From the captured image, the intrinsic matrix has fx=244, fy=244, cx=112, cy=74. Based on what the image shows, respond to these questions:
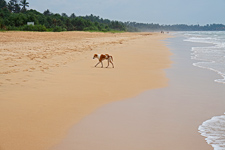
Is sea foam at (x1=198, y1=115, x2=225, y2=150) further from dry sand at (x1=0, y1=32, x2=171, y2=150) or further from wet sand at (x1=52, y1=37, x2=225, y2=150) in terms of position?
dry sand at (x1=0, y1=32, x2=171, y2=150)

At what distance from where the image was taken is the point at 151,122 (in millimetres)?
3951

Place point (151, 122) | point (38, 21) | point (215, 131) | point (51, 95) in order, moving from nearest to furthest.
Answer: point (215, 131) < point (151, 122) < point (51, 95) < point (38, 21)

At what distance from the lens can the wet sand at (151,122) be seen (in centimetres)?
318

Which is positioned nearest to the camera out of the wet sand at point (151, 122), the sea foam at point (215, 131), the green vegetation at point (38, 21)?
the wet sand at point (151, 122)

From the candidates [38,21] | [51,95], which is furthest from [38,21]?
[51,95]

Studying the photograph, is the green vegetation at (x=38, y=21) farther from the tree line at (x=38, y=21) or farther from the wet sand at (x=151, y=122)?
A: the wet sand at (x=151, y=122)

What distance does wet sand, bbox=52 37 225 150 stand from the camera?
3.18m

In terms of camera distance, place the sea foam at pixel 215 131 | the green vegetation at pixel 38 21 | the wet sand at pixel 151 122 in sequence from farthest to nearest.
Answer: the green vegetation at pixel 38 21, the sea foam at pixel 215 131, the wet sand at pixel 151 122

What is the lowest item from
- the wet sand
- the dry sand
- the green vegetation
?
the wet sand

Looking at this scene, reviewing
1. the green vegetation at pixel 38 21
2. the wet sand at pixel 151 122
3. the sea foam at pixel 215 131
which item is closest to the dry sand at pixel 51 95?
the wet sand at pixel 151 122

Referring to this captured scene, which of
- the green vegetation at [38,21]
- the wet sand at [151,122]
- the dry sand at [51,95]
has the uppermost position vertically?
the green vegetation at [38,21]

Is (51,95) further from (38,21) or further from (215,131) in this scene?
(38,21)

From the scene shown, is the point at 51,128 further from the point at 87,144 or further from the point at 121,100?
the point at 121,100

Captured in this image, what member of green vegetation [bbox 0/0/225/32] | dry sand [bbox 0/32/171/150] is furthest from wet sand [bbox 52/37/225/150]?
green vegetation [bbox 0/0/225/32]
